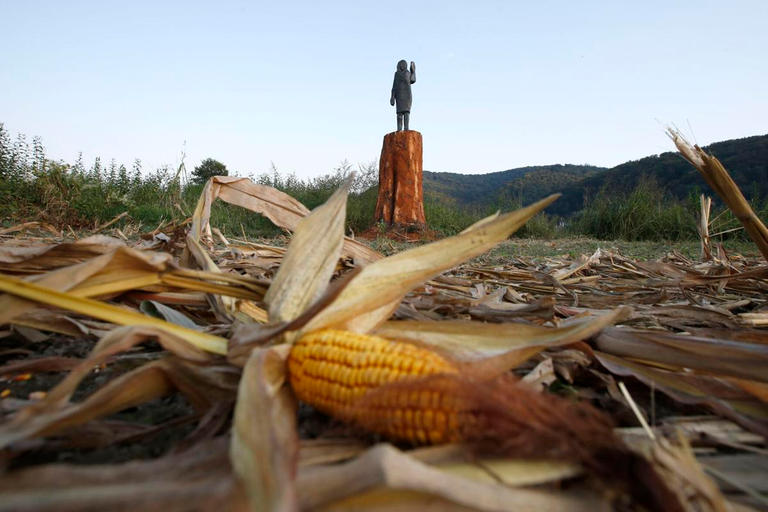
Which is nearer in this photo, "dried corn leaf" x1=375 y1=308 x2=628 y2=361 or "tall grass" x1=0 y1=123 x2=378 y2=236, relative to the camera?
"dried corn leaf" x1=375 y1=308 x2=628 y2=361

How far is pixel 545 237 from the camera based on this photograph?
9.79 metres

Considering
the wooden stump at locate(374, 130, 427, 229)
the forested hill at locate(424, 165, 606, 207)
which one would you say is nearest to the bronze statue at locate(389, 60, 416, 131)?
the wooden stump at locate(374, 130, 427, 229)

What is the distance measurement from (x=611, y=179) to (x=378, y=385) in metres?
36.6

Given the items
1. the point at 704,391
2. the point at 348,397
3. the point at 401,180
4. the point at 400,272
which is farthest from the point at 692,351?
the point at 401,180

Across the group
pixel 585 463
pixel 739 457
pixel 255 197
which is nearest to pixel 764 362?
pixel 739 457

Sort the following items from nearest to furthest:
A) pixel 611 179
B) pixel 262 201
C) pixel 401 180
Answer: pixel 262 201, pixel 401 180, pixel 611 179

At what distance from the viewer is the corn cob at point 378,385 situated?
1.91 feet

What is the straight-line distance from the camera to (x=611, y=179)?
3244 centimetres

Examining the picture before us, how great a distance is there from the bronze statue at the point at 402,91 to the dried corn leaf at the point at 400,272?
41.0 feet

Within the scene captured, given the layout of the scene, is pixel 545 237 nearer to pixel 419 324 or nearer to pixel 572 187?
pixel 419 324

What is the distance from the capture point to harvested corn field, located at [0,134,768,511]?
18.7 inches

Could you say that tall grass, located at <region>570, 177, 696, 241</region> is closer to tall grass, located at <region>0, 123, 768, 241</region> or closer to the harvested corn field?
tall grass, located at <region>0, 123, 768, 241</region>

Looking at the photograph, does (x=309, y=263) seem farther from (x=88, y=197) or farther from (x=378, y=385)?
(x=88, y=197)

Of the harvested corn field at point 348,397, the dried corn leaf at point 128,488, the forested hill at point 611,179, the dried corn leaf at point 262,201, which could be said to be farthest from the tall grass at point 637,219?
the dried corn leaf at point 128,488
